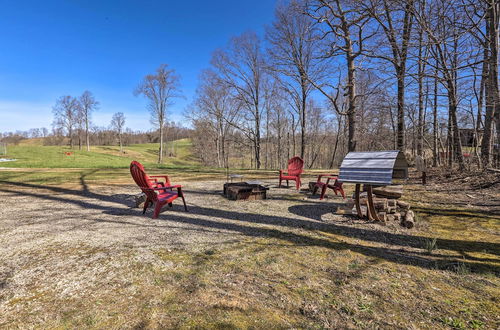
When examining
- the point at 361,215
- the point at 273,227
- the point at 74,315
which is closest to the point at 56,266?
the point at 74,315

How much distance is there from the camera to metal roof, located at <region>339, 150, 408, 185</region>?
3.56m

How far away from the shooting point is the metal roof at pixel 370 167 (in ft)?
11.7

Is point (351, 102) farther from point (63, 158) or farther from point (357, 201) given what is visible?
point (63, 158)

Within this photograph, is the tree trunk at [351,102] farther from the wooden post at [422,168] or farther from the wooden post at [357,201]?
the wooden post at [357,201]

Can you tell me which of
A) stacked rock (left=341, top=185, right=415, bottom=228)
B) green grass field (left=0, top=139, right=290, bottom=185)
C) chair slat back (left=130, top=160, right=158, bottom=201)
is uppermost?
chair slat back (left=130, top=160, right=158, bottom=201)

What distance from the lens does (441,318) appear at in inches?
71.2

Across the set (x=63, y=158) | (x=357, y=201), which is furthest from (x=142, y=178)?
(x=63, y=158)

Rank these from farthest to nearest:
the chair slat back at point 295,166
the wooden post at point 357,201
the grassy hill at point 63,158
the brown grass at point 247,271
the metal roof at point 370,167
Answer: the grassy hill at point 63,158 < the chair slat back at point 295,166 < the wooden post at point 357,201 < the metal roof at point 370,167 < the brown grass at point 247,271

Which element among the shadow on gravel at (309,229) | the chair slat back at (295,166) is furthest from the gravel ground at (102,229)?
the chair slat back at (295,166)

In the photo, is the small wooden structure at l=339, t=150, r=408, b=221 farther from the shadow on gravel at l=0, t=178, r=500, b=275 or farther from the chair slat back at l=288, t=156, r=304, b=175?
the chair slat back at l=288, t=156, r=304, b=175

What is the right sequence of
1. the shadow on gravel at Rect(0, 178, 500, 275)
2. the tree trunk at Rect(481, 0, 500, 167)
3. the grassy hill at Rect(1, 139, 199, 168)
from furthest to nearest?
the grassy hill at Rect(1, 139, 199, 168)
the tree trunk at Rect(481, 0, 500, 167)
the shadow on gravel at Rect(0, 178, 500, 275)

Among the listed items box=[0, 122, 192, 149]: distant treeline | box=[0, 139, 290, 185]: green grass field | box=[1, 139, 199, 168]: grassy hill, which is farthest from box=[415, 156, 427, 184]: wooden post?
box=[0, 122, 192, 149]: distant treeline

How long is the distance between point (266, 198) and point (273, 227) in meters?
2.31

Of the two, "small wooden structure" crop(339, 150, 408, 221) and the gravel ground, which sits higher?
"small wooden structure" crop(339, 150, 408, 221)
